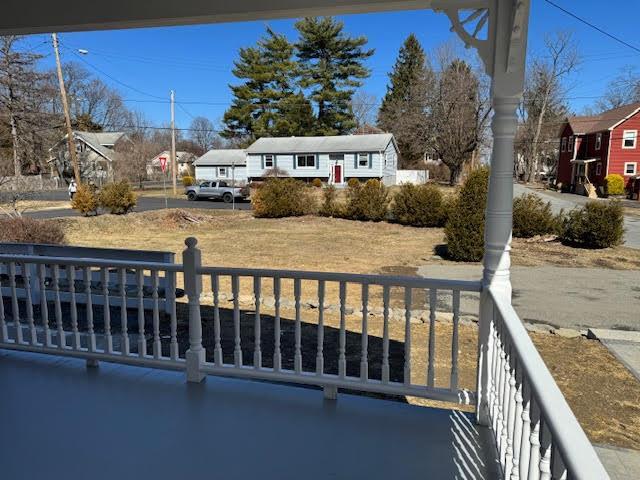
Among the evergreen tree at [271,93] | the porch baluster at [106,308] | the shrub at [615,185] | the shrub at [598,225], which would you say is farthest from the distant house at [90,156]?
the shrub at [615,185]

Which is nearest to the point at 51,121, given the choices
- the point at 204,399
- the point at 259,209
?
the point at 259,209

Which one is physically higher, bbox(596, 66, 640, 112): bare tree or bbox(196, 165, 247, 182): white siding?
bbox(596, 66, 640, 112): bare tree

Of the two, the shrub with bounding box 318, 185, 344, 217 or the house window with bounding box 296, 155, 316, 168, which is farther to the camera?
the house window with bounding box 296, 155, 316, 168

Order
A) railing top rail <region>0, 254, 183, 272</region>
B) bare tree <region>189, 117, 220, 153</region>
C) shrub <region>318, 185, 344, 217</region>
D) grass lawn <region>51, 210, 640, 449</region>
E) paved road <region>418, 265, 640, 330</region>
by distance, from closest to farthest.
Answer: railing top rail <region>0, 254, 183, 272</region> < grass lawn <region>51, 210, 640, 449</region> < paved road <region>418, 265, 640, 330</region> < shrub <region>318, 185, 344, 217</region> < bare tree <region>189, 117, 220, 153</region>

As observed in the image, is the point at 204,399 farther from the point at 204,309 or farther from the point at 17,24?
the point at 204,309

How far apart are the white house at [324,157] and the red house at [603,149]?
1341 cm

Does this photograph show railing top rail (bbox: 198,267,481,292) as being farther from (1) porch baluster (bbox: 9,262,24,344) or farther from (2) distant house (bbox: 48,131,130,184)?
(2) distant house (bbox: 48,131,130,184)

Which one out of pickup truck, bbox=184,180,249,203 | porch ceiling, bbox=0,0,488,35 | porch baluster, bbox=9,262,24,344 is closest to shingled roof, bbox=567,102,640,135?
pickup truck, bbox=184,180,249,203

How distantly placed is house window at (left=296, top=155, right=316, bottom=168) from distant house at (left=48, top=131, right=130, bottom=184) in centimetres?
1403

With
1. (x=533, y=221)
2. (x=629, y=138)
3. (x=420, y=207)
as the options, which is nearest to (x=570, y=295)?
(x=533, y=221)

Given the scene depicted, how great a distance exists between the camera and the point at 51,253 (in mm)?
6621

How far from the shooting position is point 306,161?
33.2 metres

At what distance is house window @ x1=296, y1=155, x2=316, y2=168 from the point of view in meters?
33.1

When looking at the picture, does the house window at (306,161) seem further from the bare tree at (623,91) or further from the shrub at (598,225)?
the shrub at (598,225)
